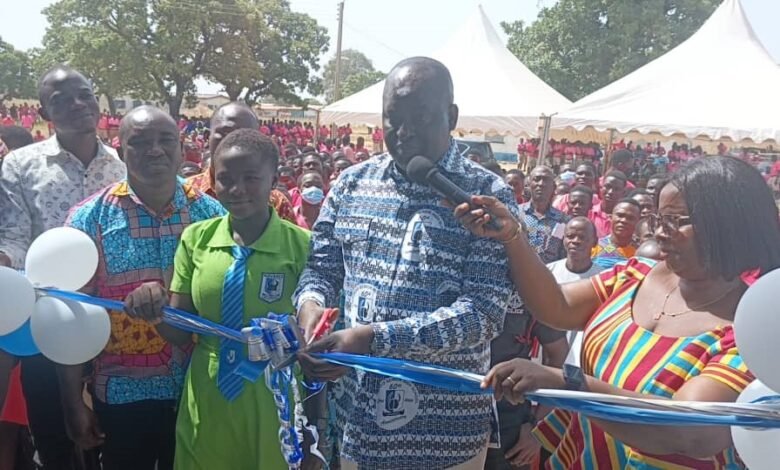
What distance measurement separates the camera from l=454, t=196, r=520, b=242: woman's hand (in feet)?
6.37

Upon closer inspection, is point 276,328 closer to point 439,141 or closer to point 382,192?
point 382,192

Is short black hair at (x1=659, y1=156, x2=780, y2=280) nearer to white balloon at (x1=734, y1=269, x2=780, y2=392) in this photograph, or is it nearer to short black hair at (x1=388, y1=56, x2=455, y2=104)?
white balloon at (x1=734, y1=269, x2=780, y2=392)

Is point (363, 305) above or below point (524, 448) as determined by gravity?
above

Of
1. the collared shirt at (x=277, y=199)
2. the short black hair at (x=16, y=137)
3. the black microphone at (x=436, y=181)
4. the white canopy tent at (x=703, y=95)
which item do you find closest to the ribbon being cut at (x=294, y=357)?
the black microphone at (x=436, y=181)

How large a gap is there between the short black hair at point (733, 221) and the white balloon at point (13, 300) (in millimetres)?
2158

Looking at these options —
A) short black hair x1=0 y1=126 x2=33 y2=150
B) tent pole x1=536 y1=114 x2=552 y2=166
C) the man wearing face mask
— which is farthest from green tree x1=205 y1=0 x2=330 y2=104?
the man wearing face mask

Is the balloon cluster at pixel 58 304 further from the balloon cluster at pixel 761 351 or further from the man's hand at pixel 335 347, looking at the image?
the balloon cluster at pixel 761 351

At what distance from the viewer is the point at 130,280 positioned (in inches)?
111

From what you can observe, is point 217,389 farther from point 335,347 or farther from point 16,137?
point 16,137

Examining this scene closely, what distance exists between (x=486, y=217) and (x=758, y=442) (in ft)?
2.73

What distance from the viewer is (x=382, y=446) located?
223 cm

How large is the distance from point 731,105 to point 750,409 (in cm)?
1172

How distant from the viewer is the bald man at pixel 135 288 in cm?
282

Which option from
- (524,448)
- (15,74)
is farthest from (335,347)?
(15,74)
